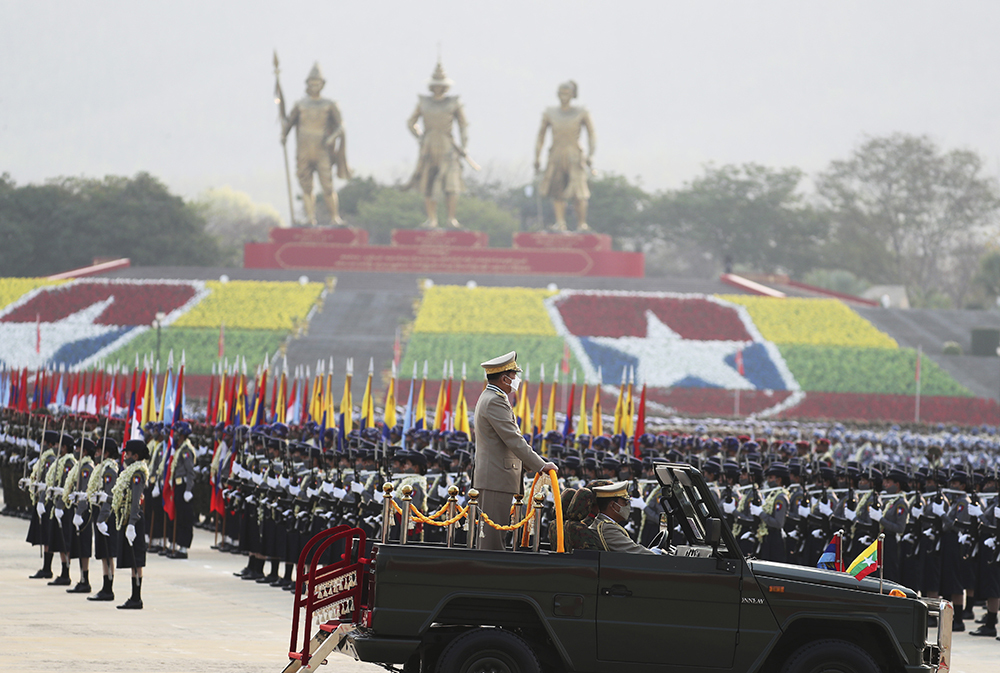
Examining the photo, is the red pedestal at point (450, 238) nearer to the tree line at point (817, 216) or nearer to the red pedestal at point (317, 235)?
the red pedestal at point (317, 235)

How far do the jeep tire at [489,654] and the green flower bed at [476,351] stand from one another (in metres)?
31.0

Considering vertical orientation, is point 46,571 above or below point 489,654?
below

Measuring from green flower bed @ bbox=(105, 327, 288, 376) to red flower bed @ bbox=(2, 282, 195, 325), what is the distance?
2288 millimetres

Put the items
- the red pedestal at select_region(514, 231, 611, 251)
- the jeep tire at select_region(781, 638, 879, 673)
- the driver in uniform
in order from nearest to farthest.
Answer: the jeep tire at select_region(781, 638, 879, 673), the driver in uniform, the red pedestal at select_region(514, 231, 611, 251)

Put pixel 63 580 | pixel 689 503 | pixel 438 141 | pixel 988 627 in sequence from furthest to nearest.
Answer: pixel 438 141 → pixel 63 580 → pixel 988 627 → pixel 689 503

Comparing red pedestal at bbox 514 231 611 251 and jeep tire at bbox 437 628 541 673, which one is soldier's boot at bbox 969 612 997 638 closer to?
jeep tire at bbox 437 628 541 673

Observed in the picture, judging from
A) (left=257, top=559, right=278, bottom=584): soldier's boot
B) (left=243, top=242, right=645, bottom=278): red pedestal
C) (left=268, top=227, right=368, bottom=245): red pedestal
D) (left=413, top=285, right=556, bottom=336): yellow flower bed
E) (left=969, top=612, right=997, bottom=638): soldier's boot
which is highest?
(left=268, top=227, right=368, bottom=245): red pedestal

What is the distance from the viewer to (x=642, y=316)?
4388 cm

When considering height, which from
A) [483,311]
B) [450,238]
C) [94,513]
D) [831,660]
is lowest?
[94,513]

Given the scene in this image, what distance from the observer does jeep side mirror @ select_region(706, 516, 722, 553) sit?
6.81m

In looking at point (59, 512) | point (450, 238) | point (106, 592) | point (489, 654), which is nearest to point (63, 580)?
point (59, 512)

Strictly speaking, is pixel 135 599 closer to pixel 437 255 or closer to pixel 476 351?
pixel 476 351

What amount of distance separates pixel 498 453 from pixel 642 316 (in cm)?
3661

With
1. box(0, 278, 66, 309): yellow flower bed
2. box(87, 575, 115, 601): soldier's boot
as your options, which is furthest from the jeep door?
box(0, 278, 66, 309): yellow flower bed
